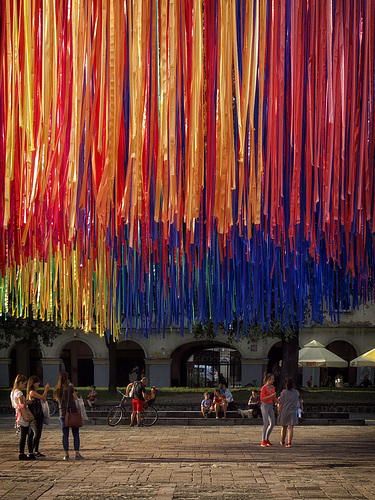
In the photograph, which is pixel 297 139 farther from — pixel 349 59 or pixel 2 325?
pixel 2 325

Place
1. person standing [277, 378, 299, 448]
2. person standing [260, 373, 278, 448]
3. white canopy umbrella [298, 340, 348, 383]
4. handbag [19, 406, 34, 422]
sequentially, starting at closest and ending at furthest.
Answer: handbag [19, 406, 34, 422]
person standing [260, 373, 278, 448]
person standing [277, 378, 299, 448]
white canopy umbrella [298, 340, 348, 383]

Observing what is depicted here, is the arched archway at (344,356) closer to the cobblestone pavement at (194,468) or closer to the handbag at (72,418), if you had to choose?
the cobblestone pavement at (194,468)

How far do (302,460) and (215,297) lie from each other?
320 inches

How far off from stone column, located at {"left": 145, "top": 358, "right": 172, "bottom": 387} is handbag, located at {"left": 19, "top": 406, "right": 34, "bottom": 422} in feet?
82.5

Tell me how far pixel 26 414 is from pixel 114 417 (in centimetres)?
836

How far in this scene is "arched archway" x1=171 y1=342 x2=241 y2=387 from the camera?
39094mm

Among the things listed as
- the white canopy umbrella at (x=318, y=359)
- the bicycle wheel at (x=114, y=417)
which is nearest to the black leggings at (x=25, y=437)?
the bicycle wheel at (x=114, y=417)

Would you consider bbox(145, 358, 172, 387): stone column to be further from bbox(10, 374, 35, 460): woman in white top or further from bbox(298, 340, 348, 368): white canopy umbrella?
bbox(10, 374, 35, 460): woman in white top

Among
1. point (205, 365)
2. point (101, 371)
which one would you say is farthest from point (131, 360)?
point (205, 365)

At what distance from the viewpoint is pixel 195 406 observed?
24828mm

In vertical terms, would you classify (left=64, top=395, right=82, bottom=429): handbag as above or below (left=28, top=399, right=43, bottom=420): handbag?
below

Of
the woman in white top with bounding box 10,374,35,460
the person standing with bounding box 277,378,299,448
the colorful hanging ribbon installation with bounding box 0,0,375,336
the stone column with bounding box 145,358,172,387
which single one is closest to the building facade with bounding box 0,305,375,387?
the stone column with bounding box 145,358,172,387

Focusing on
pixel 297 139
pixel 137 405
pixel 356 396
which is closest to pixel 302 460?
pixel 137 405

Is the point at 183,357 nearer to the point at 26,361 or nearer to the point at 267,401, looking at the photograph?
the point at 26,361
